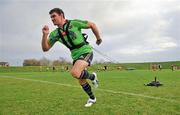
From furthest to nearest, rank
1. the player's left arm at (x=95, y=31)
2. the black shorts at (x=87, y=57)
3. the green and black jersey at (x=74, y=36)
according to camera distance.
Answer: the player's left arm at (x=95, y=31), the black shorts at (x=87, y=57), the green and black jersey at (x=74, y=36)

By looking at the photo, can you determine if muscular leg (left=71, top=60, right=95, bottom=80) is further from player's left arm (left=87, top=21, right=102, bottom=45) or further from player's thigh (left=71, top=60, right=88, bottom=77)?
player's left arm (left=87, top=21, right=102, bottom=45)

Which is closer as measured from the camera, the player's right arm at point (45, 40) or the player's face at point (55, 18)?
the player's right arm at point (45, 40)

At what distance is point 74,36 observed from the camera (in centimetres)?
955

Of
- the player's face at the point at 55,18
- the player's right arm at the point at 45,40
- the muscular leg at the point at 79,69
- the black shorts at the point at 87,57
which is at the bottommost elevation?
the muscular leg at the point at 79,69

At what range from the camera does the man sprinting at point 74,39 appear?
9.49m

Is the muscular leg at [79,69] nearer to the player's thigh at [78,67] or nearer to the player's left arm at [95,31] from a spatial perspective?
the player's thigh at [78,67]

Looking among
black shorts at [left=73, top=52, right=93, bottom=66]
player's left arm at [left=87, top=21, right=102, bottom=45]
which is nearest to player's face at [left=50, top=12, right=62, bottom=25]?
player's left arm at [left=87, top=21, right=102, bottom=45]

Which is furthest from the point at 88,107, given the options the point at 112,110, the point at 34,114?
the point at 34,114

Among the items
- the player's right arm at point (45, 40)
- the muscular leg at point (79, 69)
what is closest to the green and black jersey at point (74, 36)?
the player's right arm at point (45, 40)

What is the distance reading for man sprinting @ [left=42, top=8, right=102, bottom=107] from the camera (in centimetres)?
949

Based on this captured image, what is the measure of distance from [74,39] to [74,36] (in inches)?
3.2

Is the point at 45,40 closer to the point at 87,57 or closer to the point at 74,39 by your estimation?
the point at 74,39

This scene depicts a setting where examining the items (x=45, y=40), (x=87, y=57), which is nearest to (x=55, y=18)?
(x=45, y=40)

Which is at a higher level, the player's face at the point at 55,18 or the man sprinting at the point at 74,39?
the player's face at the point at 55,18
